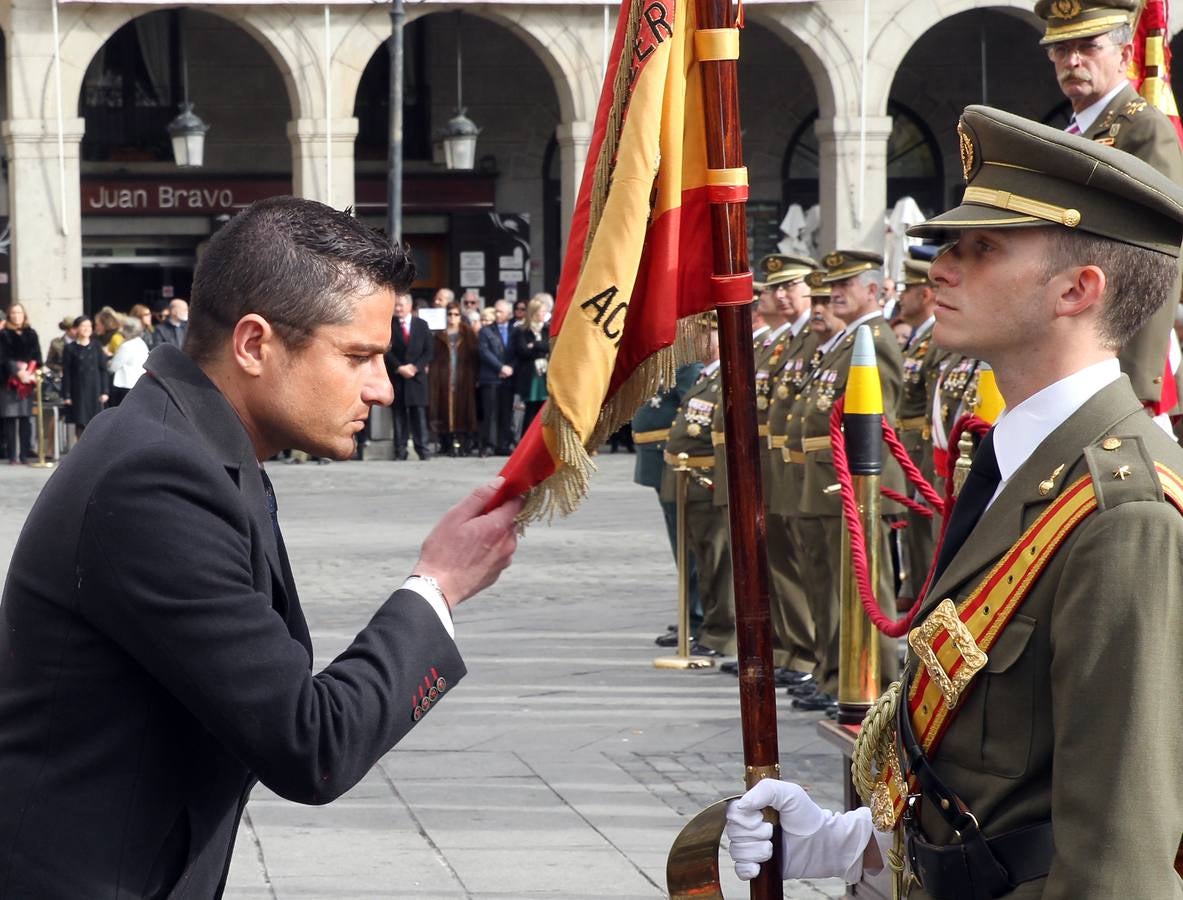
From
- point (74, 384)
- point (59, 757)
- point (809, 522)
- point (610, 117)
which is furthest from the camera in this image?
point (74, 384)

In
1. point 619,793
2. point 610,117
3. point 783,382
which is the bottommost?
point 619,793

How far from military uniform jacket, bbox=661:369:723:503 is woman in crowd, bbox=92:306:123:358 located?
42.2ft

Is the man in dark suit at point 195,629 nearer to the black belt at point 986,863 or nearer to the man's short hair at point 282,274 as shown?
the man's short hair at point 282,274

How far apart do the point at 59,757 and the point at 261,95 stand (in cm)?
2643

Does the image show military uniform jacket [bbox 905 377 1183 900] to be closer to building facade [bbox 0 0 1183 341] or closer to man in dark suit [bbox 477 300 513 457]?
man in dark suit [bbox 477 300 513 457]

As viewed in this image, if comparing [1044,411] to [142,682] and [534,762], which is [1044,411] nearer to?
[142,682]

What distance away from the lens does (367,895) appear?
541 cm

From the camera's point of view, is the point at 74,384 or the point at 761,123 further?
the point at 761,123

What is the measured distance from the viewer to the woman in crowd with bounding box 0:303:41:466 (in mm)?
21453

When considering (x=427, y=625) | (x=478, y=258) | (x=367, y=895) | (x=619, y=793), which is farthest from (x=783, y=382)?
(x=478, y=258)

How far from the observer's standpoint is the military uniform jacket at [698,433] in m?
9.61

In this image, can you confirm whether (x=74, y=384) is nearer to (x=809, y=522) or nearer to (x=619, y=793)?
(x=809, y=522)

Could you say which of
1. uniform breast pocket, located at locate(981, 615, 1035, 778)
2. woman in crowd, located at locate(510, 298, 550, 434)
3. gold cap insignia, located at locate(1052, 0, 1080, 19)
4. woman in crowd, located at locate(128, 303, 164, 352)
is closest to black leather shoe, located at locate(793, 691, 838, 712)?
gold cap insignia, located at locate(1052, 0, 1080, 19)

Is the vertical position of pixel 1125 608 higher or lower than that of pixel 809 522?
higher
